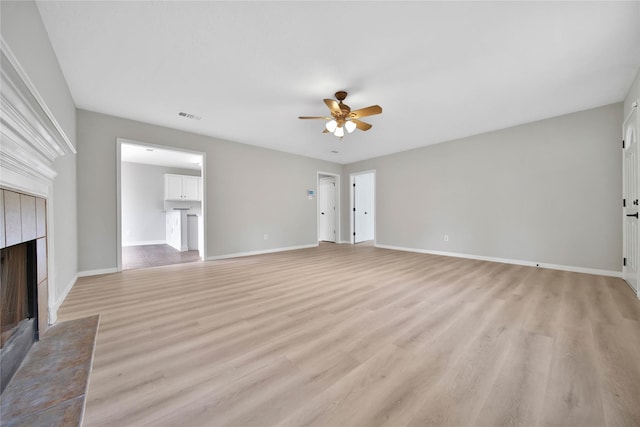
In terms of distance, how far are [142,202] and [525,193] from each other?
9.36 m

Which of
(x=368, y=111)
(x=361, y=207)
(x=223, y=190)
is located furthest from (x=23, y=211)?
(x=361, y=207)

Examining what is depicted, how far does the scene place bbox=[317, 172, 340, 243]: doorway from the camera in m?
7.18

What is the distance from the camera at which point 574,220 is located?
361 cm

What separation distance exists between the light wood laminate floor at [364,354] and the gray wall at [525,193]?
92 cm

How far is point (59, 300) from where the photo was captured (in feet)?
7.80

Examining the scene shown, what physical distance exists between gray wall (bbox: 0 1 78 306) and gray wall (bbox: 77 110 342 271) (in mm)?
276

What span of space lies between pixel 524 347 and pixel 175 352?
91.0 inches

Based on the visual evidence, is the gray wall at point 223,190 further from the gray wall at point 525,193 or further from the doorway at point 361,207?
the gray wall at point 525,193

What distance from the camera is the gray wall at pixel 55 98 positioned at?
4.75 ft

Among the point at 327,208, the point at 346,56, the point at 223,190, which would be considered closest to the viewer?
the point at 346,56

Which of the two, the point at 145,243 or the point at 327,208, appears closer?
the point at 145,243

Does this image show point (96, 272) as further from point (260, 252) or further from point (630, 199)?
point (630, 199)

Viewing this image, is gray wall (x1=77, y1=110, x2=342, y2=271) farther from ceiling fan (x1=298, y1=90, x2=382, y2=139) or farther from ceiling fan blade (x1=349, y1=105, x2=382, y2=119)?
ceiling fan blade (x1=349, y1=105, x2=382, y2=119)

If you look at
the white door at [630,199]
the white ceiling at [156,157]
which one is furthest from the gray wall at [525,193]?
the white ceiling at [156,157]
